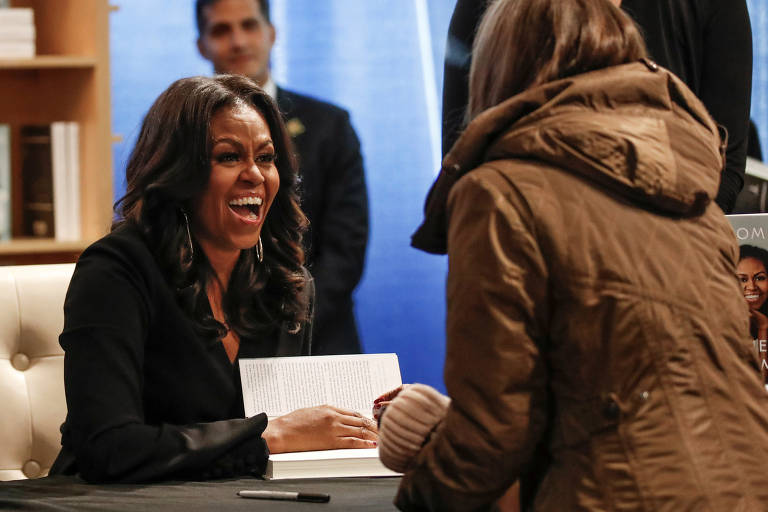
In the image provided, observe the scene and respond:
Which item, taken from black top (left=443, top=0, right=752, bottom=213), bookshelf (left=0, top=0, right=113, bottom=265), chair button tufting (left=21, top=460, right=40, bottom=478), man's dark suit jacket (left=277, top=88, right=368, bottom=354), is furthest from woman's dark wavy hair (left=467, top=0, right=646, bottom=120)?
bookshelf (left=0, top=0, right=113, bottom=265)

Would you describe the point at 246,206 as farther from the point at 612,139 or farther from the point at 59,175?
the point at 59,175

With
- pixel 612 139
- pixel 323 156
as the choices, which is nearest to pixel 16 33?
pixel 323 156

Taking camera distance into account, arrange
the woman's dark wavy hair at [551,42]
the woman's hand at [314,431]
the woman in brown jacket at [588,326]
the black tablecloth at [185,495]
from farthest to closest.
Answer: the woman's hand at [314,431] < the black tablecloth at [185,495] < the woman's dark wavy hair at [551,42] < the woman in brown jacket at [588,326]

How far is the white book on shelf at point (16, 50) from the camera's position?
11.3ft

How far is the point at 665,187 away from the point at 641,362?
0.76 ft

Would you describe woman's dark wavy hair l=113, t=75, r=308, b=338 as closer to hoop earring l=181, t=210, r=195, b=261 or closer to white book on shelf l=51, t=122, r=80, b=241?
hoop earring l=181, t=210, r=195, b=261

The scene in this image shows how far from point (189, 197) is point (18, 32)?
1.61 m

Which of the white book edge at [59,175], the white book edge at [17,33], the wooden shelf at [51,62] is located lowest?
the white book edge at [59,175]

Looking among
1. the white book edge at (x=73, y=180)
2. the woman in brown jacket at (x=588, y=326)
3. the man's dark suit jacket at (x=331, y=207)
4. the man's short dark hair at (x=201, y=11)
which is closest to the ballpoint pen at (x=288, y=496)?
the woman in brown jacket at (x=588, y=326)

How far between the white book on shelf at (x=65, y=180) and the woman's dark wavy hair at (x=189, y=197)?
4.35ft

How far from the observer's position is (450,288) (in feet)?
4.41

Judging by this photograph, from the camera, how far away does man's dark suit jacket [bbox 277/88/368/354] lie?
3.68 metres

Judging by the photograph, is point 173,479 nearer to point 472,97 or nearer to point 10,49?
point 472,97

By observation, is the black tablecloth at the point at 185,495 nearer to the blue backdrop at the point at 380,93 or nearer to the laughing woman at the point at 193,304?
the laughing woman at the point at 193,304
